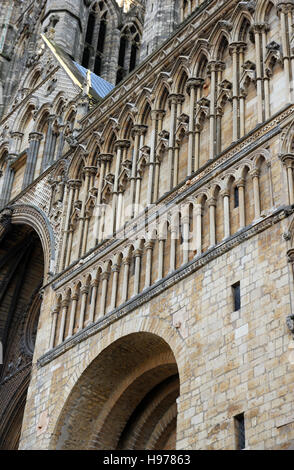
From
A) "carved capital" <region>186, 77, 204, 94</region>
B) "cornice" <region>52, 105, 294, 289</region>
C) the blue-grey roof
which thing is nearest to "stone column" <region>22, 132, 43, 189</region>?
the blue-grey roof

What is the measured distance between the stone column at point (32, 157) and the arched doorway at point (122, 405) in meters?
8.93

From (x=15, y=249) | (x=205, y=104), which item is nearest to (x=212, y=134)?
(x=205, y=104)

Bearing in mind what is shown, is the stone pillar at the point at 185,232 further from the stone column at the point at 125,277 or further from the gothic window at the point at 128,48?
the gothic window at the point at 128,48

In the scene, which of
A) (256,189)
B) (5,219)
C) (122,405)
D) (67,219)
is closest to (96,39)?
(5,219)

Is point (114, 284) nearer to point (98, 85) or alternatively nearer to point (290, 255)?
point (290, 255)

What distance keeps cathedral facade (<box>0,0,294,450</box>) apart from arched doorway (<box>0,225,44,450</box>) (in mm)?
75

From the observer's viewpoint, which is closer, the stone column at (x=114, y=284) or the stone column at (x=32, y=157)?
the stone column at (x=114, y=284)

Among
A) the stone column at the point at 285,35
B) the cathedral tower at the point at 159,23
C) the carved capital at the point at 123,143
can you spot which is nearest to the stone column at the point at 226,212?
the stone column at the point at 285,35

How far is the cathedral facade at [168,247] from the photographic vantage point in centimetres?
1330

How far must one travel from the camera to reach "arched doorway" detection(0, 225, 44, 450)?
23958mm

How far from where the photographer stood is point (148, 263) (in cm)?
1684

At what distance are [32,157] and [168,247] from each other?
10.0 m

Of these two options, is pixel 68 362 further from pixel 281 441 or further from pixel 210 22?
pixel 210 22

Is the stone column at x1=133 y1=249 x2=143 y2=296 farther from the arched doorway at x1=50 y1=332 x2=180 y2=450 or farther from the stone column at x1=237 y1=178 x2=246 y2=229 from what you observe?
the stone column at x1=237 y1=178 x2=246 y2=229
